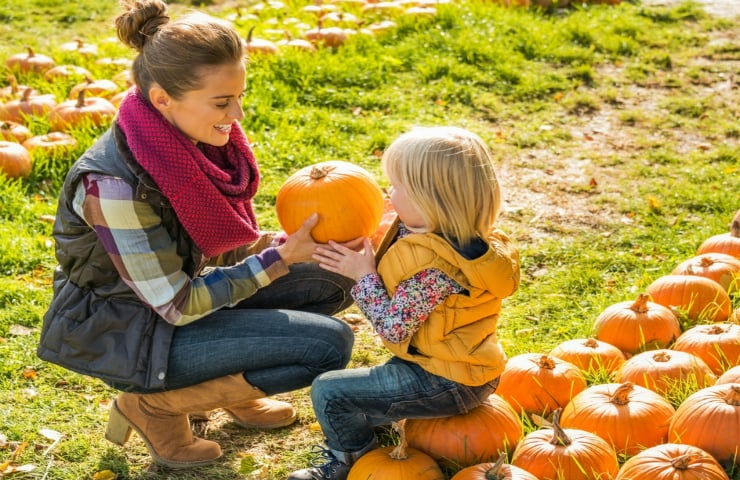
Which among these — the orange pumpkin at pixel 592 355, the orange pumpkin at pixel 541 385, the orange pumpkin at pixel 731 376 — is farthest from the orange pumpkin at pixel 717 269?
the orange pumpkin at pixel 541 385

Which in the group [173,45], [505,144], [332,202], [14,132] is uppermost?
[173,45]

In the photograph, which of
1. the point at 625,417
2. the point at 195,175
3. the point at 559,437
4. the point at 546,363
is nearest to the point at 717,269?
the point at 546,363

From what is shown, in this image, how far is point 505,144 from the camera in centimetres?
681

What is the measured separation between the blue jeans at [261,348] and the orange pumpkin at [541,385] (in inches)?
25.1

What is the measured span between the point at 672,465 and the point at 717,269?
1707 mm

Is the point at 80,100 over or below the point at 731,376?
below

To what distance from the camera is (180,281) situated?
3.38 metres

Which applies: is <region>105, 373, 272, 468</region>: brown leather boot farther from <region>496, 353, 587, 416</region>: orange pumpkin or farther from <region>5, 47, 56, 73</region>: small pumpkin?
<region>5, 47, 56, 73</region>: small pumpkin

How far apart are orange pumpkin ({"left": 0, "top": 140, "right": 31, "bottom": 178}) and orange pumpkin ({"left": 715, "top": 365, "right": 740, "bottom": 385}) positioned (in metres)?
4.36


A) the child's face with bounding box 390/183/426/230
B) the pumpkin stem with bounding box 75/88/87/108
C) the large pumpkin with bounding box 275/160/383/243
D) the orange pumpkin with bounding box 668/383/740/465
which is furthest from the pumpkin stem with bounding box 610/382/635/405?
the pumpkin stem with bounding box 75/88/87/108

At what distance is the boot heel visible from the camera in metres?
3.64

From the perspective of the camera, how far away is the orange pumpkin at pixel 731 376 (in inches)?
136

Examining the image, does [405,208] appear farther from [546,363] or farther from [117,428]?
[117,428]

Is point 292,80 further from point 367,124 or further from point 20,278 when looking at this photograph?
point 20,278
